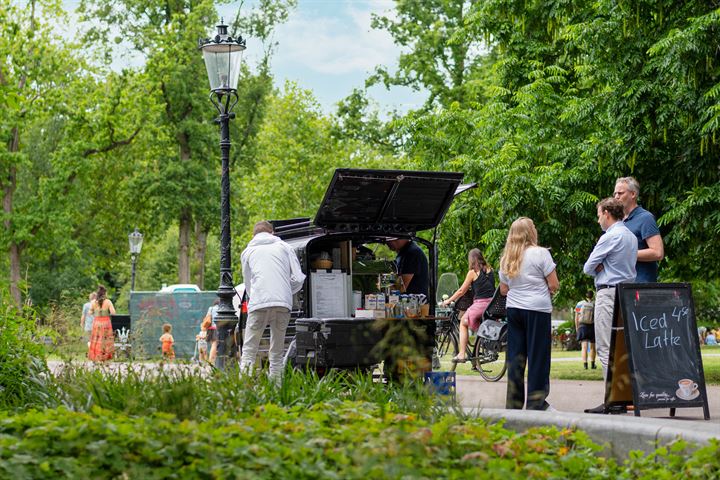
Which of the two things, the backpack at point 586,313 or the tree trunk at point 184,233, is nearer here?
the backpack at point 586,313

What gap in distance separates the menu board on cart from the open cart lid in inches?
23.3

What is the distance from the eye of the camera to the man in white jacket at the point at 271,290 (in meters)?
11.4

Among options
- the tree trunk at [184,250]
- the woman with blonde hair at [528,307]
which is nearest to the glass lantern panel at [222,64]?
the woman with blonde hair at [528,307]

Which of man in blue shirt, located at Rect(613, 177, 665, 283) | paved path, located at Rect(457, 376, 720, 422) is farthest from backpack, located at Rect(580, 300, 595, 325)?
man in blue shirt, located at Rect(613, 177, 665, 283)

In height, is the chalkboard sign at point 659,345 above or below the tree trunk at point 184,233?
below

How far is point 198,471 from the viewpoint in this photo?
14.7 ft

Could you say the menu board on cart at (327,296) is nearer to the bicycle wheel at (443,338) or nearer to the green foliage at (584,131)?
A: the green foliage at (584,131)

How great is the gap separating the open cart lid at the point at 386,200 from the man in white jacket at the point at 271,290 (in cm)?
77

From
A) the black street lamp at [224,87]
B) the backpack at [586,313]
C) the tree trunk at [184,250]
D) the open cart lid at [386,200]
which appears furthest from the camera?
the tree trunk at [184,250]

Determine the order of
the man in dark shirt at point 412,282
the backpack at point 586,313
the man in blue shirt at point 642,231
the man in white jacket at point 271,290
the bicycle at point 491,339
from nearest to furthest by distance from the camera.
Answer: the man in blue shirt at point 642,231
the man in white jacket at point 271,290
the man in dark shirt at point 412,282
the bicycle at point 491,339
the backpack at point 586,313

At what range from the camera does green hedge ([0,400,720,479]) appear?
4.41m

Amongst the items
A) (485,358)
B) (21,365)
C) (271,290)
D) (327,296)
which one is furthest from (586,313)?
(21,365)

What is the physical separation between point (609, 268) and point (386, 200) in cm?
355

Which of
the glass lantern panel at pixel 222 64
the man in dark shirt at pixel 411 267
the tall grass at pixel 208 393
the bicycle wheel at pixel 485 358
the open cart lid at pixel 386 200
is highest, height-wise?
the glass lantern panel at pixel 222 64
